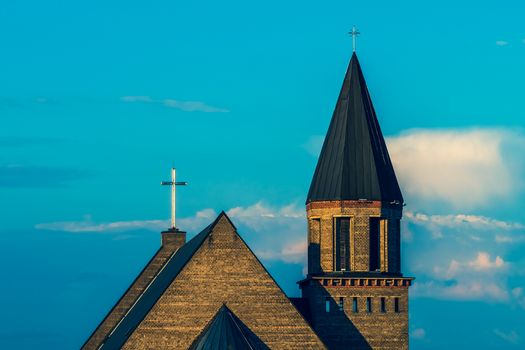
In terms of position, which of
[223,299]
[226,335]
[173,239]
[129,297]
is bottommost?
[226,335]

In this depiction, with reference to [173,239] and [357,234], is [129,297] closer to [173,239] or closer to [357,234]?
[173,239]

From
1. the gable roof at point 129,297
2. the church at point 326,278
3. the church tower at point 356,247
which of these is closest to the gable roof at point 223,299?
the church at point 326,278

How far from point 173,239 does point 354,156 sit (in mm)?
15108

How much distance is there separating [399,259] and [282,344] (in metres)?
10.3

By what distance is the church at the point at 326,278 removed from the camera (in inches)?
3383

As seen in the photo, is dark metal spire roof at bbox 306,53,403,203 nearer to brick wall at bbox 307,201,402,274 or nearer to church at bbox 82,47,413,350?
church at bbox 82,47,413,350

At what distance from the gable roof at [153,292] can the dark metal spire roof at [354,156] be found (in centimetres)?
646

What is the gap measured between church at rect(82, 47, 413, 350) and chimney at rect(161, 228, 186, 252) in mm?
6354

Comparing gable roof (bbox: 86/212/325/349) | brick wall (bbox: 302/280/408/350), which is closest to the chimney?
brick wall (bbox: 302/280/408/350)

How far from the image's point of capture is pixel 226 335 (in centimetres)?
8419

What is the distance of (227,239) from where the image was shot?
86562 mm

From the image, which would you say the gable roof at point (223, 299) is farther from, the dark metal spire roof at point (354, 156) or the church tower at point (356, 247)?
the dark metal spire roof at point (354, 156)

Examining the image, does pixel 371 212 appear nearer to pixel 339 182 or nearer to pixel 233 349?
pixel 339 182

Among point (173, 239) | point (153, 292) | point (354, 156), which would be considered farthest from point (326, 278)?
point (173, 239)
